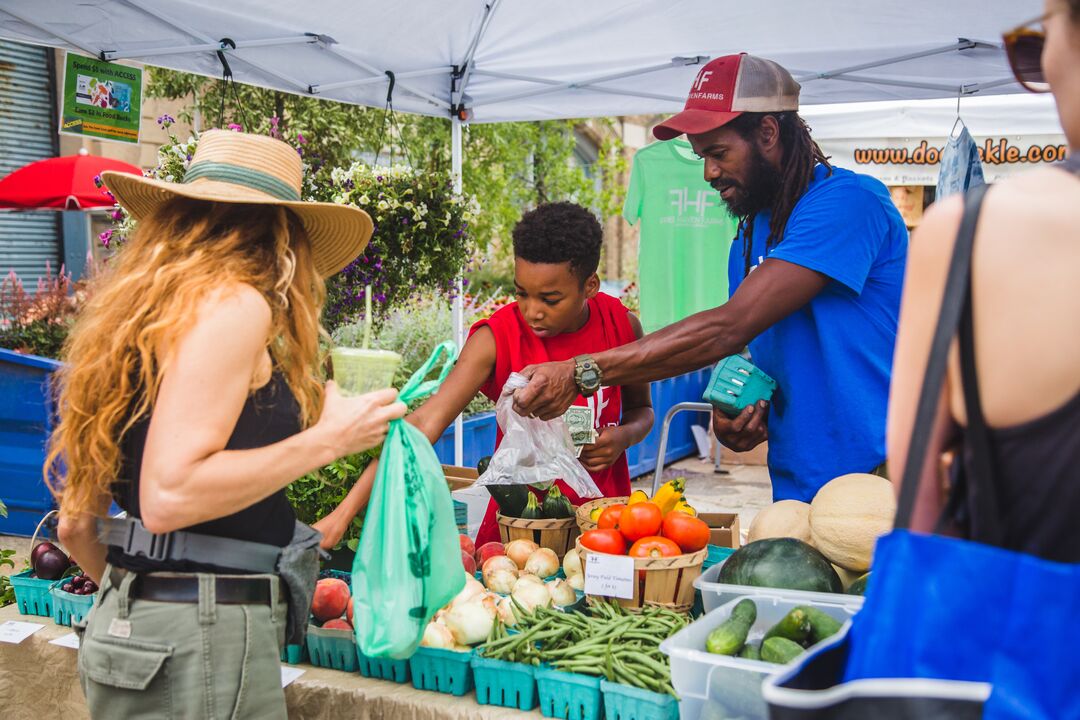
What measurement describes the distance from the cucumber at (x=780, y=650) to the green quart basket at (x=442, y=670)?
782 mm

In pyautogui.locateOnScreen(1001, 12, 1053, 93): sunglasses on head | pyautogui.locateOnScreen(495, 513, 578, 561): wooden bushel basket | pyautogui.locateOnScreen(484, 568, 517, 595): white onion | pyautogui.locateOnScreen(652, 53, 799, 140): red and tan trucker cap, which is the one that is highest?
pyautogui.locateOnScreen(652, 53, 799, 140): red and tan trucker cap

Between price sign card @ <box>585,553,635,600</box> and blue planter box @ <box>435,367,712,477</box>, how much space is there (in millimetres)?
3528

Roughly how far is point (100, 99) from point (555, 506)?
11.5 feet

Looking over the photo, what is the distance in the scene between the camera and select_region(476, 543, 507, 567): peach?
2.96 m

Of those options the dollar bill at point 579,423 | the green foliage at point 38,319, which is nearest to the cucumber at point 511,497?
the dollar bill at point 579,423

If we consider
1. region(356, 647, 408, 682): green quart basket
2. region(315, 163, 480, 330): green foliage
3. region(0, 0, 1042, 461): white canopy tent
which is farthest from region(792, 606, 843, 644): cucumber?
region(315, 163, 480, 330): green foliage

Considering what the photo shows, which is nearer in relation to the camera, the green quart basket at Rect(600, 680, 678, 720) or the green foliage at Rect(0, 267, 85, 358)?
the green quart basket at Rect(600, 680, 678, 720)

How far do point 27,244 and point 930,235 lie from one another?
11137 millimetres

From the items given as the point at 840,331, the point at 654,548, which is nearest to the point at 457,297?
the point at 840,331

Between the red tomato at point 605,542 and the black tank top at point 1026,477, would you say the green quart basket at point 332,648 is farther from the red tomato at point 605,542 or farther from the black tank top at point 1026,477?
the black tank top at point 1026,477

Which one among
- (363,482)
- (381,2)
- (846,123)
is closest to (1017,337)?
(363,482)

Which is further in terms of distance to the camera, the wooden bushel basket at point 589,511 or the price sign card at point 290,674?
the wooden bushel basket at point 589,511

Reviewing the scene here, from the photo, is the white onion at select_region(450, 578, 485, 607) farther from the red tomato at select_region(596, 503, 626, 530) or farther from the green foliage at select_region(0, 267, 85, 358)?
the green foliage at select_region(0, 267, 85, 358)

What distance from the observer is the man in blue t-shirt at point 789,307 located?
2.73 meters
